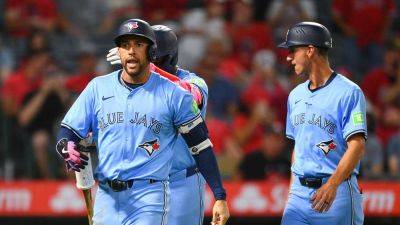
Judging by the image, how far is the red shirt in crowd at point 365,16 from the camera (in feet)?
39.7

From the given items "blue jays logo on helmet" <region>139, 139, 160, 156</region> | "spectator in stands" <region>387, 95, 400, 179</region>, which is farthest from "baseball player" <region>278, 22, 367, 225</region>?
"spectator in stands" <region>387, 95, 400, 179</region>

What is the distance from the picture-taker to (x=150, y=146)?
207 inches

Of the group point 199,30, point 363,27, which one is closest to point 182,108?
point 199,30

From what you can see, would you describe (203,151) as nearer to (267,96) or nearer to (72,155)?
(72,155)

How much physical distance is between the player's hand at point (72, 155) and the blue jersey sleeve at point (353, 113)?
1.61 metres

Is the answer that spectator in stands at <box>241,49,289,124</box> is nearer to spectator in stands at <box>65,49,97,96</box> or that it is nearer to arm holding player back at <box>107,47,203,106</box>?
spectator in stands at <box>65,49,97,96</box>

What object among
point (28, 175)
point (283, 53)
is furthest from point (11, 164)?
point (283, 53)

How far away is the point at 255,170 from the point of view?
9875mm

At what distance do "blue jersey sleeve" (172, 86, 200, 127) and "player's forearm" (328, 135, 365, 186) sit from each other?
3.07 ft

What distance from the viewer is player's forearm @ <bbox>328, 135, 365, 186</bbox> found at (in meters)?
5.55

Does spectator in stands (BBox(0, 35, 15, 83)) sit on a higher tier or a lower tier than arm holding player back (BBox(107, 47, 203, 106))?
higher

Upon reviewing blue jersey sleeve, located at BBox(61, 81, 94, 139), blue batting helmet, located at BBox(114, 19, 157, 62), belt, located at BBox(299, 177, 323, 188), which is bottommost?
belt, located at BBox(299, 177, 323, 188)

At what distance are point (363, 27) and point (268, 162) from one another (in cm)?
310

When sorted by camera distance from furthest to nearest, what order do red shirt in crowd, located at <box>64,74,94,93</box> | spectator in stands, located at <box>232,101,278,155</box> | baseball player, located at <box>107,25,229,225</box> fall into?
1. red shirt in crowd, located at <box>64,74,94,93</box>
2. spectator in stands, located at <box>232,101,278,155</box>
3. baseball player, located at <box>107,25,229,225</box>
